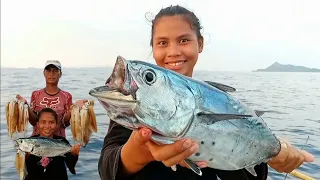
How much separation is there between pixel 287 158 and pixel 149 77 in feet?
4.10

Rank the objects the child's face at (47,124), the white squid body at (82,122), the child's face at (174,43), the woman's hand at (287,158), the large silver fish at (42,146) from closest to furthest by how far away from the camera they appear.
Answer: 1. the woman's hand at (287,158)
2. the child's face at (174,43)
3. the large silver fish at (42,146)
4. the child's face at (47,124)
5. the white squid body at (82,122)

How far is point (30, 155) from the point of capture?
22.0 ft

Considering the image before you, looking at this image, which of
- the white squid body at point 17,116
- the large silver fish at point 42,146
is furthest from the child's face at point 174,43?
the white squid body at point 17,116

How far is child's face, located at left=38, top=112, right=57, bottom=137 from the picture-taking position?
20.5 ft

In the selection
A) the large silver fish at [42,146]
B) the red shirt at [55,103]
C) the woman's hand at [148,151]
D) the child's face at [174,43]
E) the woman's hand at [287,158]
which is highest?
the child's face at [174,43]

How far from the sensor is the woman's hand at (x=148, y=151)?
1.76 m

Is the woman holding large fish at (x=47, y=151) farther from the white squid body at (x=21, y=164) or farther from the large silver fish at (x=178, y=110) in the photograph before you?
the large silver fish at (x=178, y=110)

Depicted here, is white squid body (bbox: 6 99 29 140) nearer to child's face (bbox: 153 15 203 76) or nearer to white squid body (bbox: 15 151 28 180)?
white squid body (bbox: 15 151 28 180)

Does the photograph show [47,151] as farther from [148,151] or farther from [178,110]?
[178,110]

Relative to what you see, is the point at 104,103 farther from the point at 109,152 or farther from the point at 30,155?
the point at 30,155

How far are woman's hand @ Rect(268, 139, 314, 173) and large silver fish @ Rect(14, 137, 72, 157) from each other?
4.40 meters

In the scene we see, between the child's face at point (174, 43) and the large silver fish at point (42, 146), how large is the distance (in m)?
3.77

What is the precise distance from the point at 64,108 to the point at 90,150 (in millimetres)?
4911

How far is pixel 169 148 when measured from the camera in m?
1.81
